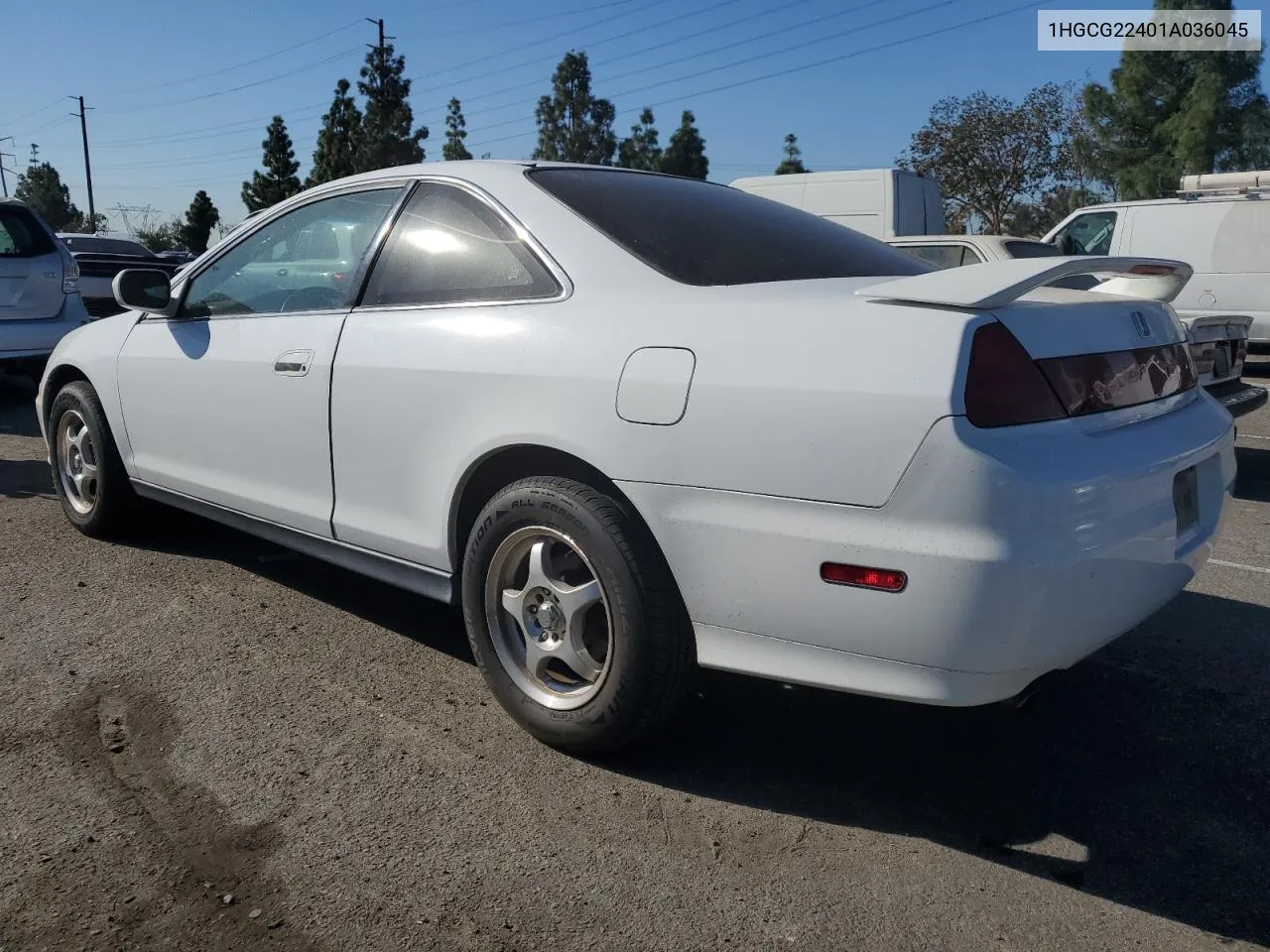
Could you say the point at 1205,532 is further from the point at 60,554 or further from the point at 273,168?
the point at 273,168

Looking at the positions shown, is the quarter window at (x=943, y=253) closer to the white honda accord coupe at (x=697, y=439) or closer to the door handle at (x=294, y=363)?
the white honda accord coupe at (x=697, y=439)

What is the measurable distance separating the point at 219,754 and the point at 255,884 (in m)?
0.65

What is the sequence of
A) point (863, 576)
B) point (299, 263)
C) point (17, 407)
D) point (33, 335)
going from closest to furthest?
point (863, 576) < point (299, 263) < point (33, 335) < point (17, 407)

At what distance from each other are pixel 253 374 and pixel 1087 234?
9542 mm

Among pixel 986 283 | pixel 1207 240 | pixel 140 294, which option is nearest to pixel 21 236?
pixel 140 294

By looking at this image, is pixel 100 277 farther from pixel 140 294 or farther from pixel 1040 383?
pixel 1040 383

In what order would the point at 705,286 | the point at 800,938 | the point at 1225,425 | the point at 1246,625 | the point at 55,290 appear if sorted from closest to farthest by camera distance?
the point at 800,938, the point at 705,286, the point at 1225,425, the point at 1246,625, the point at 55,290

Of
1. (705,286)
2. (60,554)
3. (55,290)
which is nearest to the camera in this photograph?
(705,286)

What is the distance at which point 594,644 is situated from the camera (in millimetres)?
2846

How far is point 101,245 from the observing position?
1686 centimetres

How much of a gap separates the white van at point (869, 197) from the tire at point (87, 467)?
28.6ft

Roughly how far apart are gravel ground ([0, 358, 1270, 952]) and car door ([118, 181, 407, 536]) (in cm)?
55

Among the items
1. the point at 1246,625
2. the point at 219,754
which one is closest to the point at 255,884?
the point at 219,754

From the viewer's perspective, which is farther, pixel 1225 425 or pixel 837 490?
pixel 1225 425
